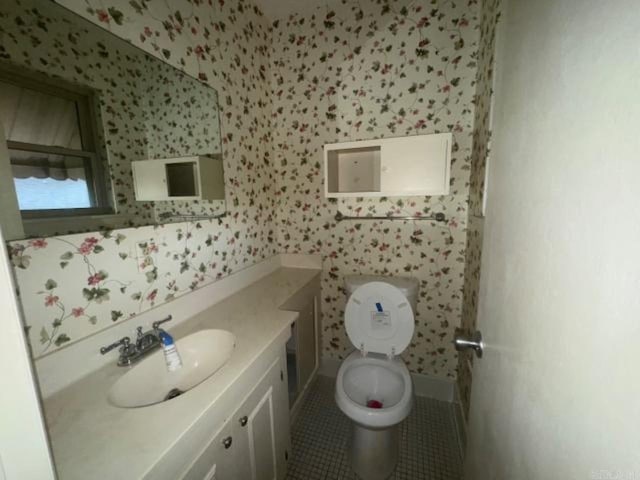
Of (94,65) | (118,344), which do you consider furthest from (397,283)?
(94,65)

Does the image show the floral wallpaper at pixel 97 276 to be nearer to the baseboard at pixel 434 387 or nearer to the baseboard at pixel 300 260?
the baseboard at pixel 300 260

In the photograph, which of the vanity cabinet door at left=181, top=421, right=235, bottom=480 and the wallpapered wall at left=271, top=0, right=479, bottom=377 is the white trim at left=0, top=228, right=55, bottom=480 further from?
the wallpapered wall at left=271, top=0, right=479, bottom=377

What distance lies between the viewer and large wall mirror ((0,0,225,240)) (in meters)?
0.73

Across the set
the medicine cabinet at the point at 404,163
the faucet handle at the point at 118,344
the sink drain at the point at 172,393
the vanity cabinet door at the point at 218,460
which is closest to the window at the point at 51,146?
the faucet handle at the point at 118,344

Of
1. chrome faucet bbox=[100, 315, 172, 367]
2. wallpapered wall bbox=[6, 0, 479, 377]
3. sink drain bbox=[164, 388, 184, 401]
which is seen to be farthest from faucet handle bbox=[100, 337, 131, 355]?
sink drain bbox=[164, 388, 184, 401]

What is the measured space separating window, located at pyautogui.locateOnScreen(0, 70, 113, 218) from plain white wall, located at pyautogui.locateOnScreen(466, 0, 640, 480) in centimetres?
121

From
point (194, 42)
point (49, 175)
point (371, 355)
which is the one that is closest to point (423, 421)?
point (371, 355)

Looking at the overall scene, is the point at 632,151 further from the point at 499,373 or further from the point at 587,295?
the point at 499,373

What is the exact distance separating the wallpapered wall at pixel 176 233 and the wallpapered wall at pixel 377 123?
0.69ft

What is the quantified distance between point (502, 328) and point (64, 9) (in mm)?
1495

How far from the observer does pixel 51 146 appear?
0.79 meters

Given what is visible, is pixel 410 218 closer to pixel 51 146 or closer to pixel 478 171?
pixel 478 171

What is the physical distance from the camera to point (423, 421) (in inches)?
66.2

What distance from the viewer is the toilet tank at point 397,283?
1.61 m
